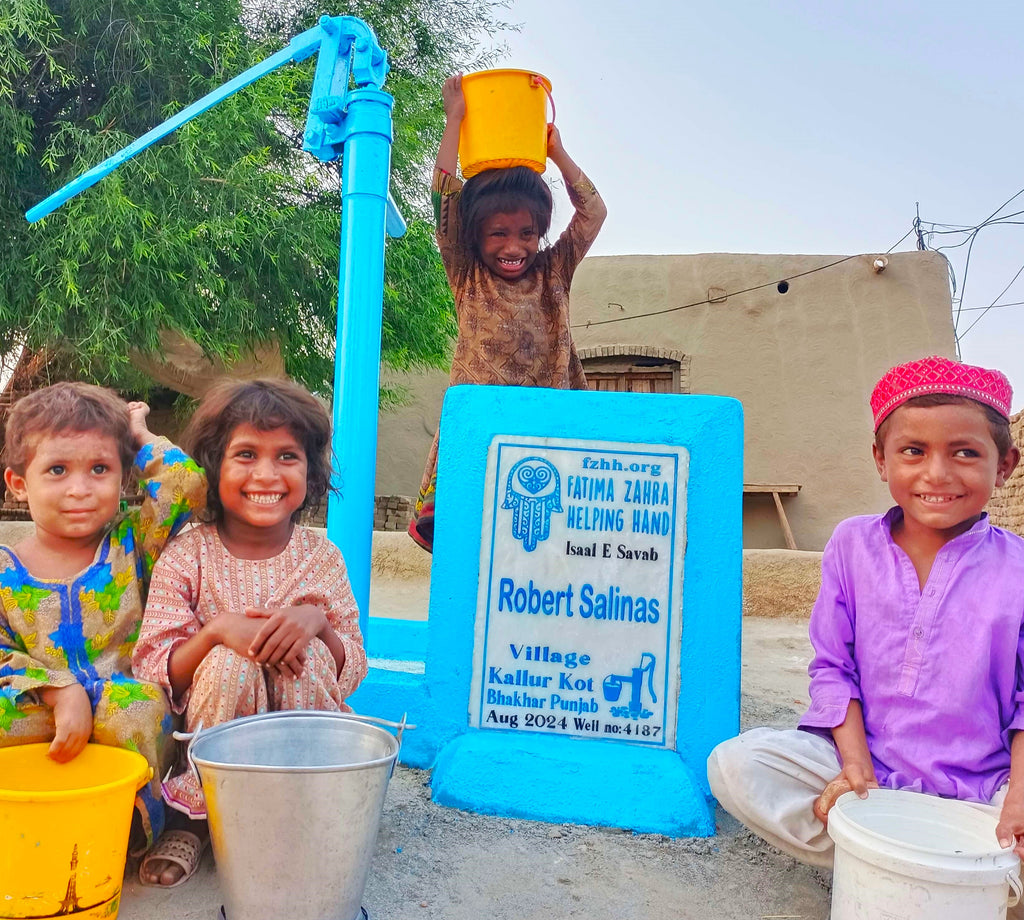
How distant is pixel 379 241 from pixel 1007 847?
2188 millimetres

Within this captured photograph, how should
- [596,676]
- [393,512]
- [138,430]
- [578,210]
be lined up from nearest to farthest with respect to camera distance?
[138,430] < [596,676] < [578,210] < [393,512]

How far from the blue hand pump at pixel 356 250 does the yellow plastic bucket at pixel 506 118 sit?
275 mm

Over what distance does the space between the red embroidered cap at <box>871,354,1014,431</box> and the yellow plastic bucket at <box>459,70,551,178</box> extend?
4.66ft

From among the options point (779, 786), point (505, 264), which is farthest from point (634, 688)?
point (505, 264)

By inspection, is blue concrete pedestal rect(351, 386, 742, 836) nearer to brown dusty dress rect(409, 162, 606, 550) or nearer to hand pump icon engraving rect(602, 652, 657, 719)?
hand pump icon engraving rect(602, 652, 657, 719)

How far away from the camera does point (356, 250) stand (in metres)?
2.57

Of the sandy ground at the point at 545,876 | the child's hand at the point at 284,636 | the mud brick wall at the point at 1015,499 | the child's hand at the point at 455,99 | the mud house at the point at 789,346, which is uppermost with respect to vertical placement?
the mud house at the point at 789,346

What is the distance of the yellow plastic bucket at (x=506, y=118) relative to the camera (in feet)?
8.39

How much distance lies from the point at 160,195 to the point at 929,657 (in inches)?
249

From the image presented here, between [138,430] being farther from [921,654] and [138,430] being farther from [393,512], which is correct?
[393,512]

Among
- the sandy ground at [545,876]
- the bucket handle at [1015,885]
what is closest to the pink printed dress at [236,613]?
the sandy ground at [545,876]

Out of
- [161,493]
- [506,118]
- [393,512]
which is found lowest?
[161,493]

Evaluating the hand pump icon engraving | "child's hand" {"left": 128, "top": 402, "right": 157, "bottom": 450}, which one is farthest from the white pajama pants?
"child's hand" {"left": 128, "top": 402, "right": 157, "bottom": 450}

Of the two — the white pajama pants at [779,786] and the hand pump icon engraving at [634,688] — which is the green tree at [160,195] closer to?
the hand pump icon engraving at [634,688]
